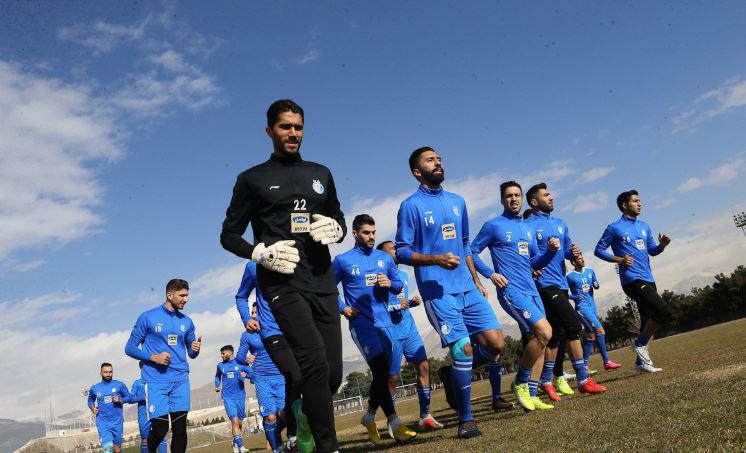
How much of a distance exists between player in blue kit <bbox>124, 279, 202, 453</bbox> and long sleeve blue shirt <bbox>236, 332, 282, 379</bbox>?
1.89 metres

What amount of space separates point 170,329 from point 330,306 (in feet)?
17.7

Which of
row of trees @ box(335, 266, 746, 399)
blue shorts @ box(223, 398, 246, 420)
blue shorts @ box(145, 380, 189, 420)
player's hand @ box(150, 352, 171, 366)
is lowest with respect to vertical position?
row of trees @ box(335, 266, 746, 399)

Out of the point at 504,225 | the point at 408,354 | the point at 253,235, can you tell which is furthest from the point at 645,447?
the point at 408,354

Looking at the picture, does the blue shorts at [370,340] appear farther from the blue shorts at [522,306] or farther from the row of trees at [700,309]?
the row of trees at [700,309]

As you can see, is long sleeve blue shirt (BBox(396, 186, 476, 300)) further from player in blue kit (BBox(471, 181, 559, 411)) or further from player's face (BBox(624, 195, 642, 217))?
player's face (BBox(624, 195, 642, 217))

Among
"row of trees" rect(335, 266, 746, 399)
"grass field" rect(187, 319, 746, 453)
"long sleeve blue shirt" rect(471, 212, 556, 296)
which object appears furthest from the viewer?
"row of trees" rect(335, 266, 746, 399)

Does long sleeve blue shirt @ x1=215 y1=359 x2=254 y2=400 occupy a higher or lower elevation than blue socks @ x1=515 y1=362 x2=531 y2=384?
higher

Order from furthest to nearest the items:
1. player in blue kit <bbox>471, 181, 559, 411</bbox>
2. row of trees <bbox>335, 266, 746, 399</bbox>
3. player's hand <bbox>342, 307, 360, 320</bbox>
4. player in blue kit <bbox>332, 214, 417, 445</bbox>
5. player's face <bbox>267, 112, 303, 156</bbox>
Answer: row of trees <bbox>335, 266, 746, 399</bbox> → player's hand <bbox>342, 307, 360, 320</bbox> → player in blue kit <bbox>332, 214, 417, 445</bbox> → player in blue kit <bbox>471, 181, 559, 411</bbox> → player's face <bbox>267, 112, 303, 156</bbox>

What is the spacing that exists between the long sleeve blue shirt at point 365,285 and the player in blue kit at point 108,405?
31.7 feet

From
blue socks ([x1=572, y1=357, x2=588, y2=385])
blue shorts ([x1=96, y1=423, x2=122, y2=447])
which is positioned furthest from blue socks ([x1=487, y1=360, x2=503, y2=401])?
blue shorts ([x1=96, y1=423, x2=122, y2=447])

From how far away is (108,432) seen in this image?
1474cm

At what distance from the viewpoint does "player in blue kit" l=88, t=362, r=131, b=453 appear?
14.7 meters

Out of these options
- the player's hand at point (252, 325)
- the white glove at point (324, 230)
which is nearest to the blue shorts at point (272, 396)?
the player's hand at point (252, 325)

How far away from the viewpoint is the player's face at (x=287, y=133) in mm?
4391
